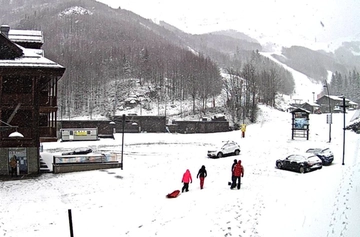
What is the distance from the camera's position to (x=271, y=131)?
5731 centimetres

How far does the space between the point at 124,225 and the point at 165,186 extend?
7.84 m

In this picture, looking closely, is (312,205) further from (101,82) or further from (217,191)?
(101,82)

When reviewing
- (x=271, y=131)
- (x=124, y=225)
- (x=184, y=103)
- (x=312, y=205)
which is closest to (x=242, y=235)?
(x=312, y=205)

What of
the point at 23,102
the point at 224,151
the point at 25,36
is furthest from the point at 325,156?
the point at 25,36

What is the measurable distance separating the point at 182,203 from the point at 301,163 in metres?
13.1

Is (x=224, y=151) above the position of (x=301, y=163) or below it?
below

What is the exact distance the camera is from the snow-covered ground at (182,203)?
1358 centimetres

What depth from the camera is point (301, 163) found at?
2714cm

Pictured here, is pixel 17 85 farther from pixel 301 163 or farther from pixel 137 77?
pixel 137 77

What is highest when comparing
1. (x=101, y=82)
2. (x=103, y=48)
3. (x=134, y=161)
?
(x=103, y=48)

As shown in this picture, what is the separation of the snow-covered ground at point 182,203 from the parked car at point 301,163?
3.28 feet

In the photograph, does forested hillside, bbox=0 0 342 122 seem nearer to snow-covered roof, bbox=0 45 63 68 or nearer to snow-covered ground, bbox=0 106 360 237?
snow-covered ground, bbox=0 106 360 237

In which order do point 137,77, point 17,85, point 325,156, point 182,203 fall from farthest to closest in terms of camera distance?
point 137,77 < point 17,85 < point 325,156 < point 182,203

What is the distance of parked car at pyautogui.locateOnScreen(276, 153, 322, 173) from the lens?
27.0 m
